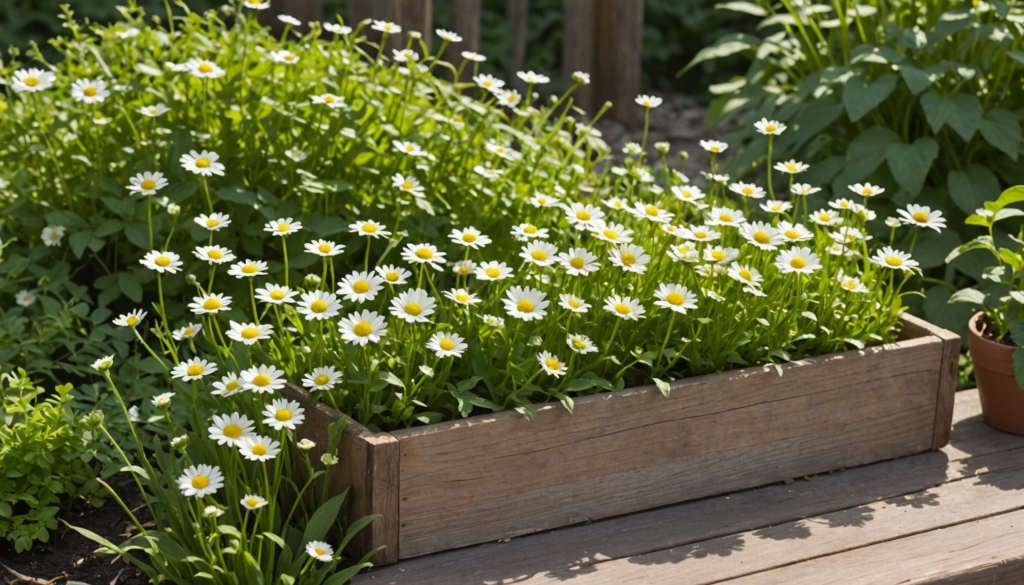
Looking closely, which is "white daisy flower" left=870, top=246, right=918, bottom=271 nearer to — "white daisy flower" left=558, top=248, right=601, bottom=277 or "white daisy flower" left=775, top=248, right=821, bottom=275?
"white daisy flower" left=775, top=248, right=821, bottom=275

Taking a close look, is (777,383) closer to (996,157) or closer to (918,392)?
(918,392)

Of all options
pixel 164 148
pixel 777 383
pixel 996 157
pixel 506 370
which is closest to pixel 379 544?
pixel 506 370

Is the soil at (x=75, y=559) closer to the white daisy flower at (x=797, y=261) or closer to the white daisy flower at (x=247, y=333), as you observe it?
the white daisy flower at (x=247, y=333)

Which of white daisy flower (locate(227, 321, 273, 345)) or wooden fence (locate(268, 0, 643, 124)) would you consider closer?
white daisy flower (locate(227, 321, 273, 345))

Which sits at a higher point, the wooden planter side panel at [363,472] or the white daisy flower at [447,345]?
the white daisy flower at [447,345]

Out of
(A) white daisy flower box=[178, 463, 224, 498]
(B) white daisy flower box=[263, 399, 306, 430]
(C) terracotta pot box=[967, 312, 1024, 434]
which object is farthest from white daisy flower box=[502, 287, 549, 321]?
(C) terracotta pot box=[967, 312, 1024, 434]

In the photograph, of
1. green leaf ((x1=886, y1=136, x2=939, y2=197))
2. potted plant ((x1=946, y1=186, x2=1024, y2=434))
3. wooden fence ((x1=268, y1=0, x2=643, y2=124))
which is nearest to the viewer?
potted plant ((x1=946, y1=186, x2=1024, y2=434))

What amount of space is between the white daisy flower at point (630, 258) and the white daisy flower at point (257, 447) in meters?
0.76

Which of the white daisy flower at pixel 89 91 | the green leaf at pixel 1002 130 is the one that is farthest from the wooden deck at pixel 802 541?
the white daisy flower at pixel 89 91

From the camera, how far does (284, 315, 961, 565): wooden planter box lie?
193 cm

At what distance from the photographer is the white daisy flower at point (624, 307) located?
201 cm

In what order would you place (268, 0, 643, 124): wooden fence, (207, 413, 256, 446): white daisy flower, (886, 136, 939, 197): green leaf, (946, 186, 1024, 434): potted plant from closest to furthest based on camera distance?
(207, 413, 256, 446): white daisy flower → (946, 186, 1024, 434): potted plant → (886, 136, 939, 197): green leaf → (268, 0, 643, 124): wooden fence

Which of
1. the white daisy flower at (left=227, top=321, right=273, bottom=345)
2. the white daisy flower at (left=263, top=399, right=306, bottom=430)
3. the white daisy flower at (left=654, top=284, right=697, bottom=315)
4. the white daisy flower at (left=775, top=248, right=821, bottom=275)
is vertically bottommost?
the white daisy flower at (left=263, top=399, right=306, bottom=430)

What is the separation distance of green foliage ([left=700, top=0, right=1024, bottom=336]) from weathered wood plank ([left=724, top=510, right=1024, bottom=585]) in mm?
891
